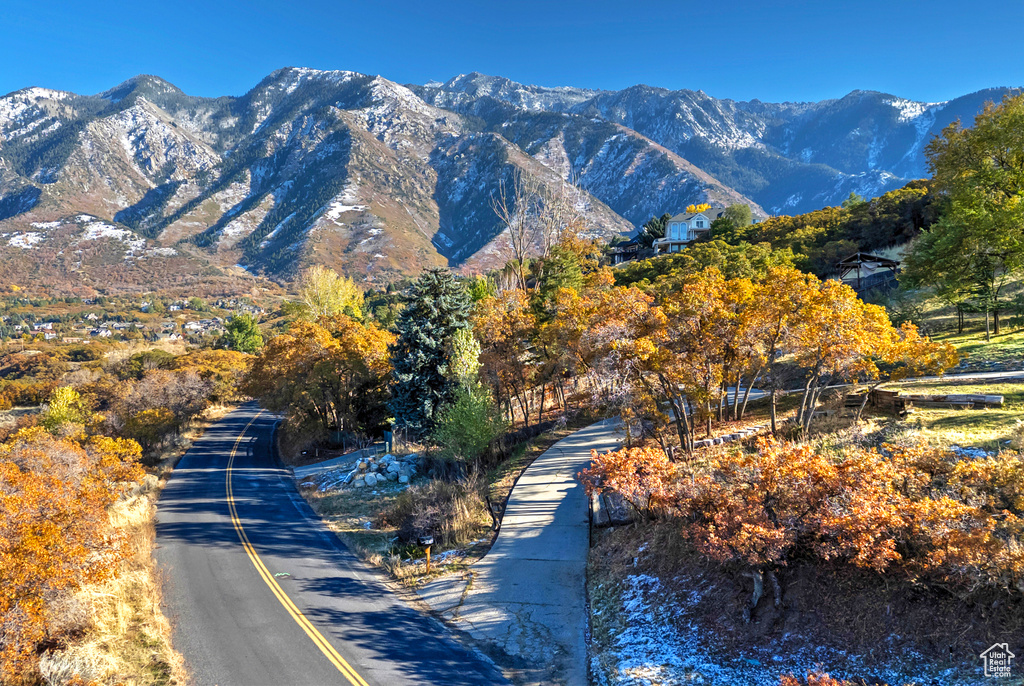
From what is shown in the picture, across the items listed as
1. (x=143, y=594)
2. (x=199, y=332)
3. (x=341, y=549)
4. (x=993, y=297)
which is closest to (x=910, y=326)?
(x=993, y=297)

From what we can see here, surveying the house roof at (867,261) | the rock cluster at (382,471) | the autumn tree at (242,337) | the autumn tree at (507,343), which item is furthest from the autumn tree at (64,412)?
the house roof at (867,261)

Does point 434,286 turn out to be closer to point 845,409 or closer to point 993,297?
point 845,409

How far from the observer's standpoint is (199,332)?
405 feet

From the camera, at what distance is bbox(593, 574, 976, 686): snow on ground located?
307 inches

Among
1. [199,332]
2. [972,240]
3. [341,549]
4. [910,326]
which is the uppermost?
[199,332]

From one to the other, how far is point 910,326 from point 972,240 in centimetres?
1266

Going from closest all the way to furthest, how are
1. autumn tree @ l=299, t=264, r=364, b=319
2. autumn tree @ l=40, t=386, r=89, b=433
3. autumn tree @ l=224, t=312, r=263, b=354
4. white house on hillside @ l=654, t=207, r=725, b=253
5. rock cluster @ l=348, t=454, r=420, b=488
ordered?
rock cluster @ l=348, t=454, r=420, b=488 → autumn tree @ l=40, t=386, r=89, b=433 → white house on hillside @ l=654, t=207, r=725, b=253 → autumn tree @ l=299, t=264, r=364, b=319 → autumn tree @ l=224, t=312, r=263, b=354

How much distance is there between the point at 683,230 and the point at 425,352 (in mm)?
57468

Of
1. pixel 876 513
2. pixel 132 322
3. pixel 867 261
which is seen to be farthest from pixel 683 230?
pixel 132 322

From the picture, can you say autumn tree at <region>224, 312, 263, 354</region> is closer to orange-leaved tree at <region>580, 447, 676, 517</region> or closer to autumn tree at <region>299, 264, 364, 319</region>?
autumn tree at <region>299, 264, 364, 319</region>

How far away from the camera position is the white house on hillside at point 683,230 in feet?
241

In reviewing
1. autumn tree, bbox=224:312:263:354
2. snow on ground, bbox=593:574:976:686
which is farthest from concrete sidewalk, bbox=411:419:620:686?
autumn tree, bbox=224:312:263:354

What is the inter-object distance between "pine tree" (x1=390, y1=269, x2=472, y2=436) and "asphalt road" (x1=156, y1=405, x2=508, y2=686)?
8.00 meters

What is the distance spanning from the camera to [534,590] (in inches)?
522
